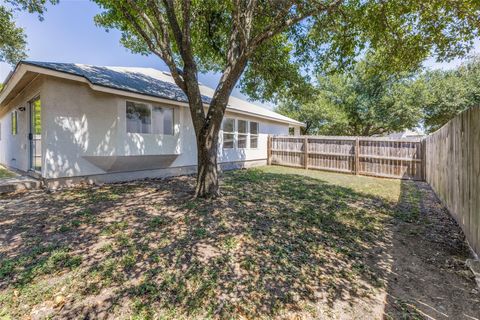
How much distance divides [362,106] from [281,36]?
14.4 m

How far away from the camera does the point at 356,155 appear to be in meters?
11.5

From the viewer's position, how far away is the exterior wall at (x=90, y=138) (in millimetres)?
6566

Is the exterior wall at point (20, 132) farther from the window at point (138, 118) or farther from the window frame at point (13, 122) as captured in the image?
the window at point (138, 118)

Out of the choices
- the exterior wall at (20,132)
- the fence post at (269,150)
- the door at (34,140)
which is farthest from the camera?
the fence post at (269,150)

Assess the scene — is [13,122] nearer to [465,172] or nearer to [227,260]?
[227,260]

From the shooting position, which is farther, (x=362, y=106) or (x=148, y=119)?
(x=362, y=106)

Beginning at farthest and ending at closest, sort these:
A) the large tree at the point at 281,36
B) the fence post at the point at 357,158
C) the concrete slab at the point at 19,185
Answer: the fence post at the point at 357,158 → the concrete slab at the point at 19,185 → the large tree at the point at 281,36

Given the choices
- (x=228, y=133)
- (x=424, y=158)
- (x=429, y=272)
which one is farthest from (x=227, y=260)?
(x=424, y=158)

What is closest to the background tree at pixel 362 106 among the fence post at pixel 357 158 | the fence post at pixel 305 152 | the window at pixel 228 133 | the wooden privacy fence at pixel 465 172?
the fence post at pixel 305 152

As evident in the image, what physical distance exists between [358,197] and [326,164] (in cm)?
581

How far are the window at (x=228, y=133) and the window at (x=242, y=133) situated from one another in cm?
58

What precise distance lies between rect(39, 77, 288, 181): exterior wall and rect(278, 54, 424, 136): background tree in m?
12.1

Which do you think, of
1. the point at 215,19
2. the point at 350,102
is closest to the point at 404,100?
the point at 350,102

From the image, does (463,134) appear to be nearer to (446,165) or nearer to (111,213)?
(446,165)
